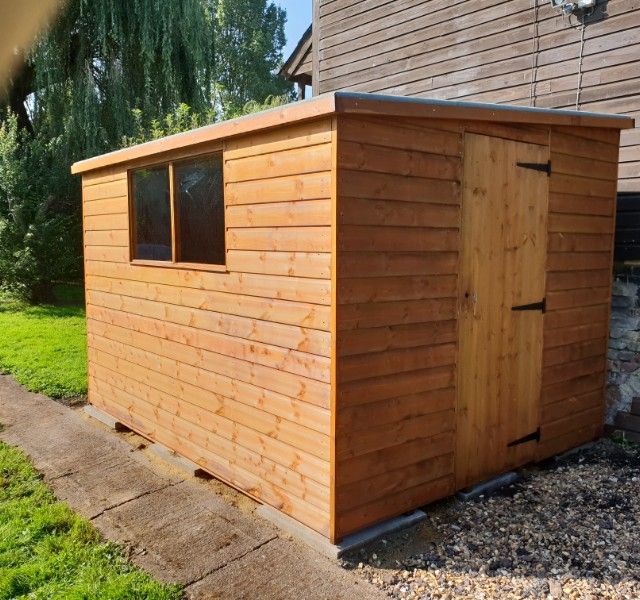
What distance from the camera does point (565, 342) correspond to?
183 inches

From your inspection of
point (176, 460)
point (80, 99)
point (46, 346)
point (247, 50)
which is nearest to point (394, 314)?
point (176, 460)

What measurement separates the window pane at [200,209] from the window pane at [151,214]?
7.7 inches

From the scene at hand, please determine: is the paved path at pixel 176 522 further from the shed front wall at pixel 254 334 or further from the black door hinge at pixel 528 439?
the black door hinge at pixel 528 439

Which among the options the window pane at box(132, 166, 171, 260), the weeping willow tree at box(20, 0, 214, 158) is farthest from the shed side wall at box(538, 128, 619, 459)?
the weeping willow tree at box(20, 0, 214, 158)

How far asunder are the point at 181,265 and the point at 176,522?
181 centimetres

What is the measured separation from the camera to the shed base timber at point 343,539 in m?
3.28

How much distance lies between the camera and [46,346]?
8680 mm

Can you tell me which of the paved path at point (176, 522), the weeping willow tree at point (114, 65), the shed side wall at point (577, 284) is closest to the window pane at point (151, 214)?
the paved path at point (176, 522)

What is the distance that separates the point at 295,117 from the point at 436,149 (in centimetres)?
87

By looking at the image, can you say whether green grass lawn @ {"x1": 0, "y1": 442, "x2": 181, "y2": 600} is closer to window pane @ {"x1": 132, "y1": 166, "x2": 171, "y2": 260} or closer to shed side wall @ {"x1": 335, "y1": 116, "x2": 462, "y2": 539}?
shed side wall @ {"x1": 335, "y1": 116, "x2": 462, "y2": 539}

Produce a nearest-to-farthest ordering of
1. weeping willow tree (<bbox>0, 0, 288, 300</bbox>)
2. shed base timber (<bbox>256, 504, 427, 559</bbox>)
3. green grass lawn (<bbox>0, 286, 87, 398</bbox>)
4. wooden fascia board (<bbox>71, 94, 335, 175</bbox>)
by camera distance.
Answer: wooden fascia board (<bbox>71, 94, 335, 175</bbox>) → shed base timber (<bbox>256, 504, 427, 559</bbox>) → green grass lawn (<bbox>0, 286, 87, 398</bbox>) → weeping willow tree (<bbox>0, 0, 288, 300</bbox>)

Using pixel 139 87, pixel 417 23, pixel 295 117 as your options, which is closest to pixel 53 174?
pixel 139 87

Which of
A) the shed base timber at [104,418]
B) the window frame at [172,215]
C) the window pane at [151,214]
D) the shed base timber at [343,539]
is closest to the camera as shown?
the shed base timber at [343,539]

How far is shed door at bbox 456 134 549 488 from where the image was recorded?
152 inches
